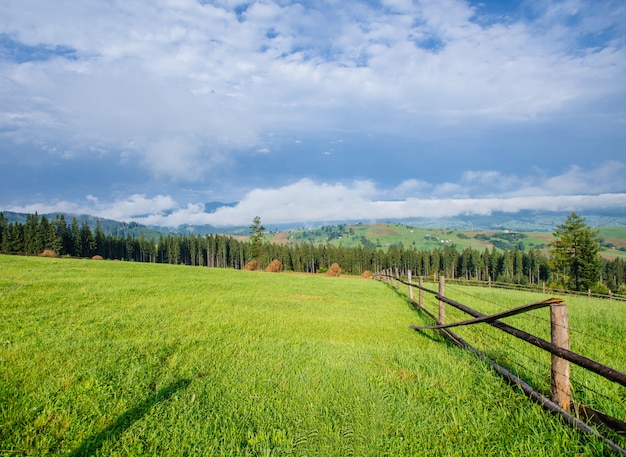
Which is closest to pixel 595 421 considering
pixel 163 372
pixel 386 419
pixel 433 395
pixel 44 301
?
pixel 433 395

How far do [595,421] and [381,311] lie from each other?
Result: 11316 mm

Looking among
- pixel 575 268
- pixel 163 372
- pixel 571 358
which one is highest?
pixel 571 358

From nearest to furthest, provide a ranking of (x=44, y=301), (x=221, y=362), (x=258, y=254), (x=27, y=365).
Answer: (x=27, y=365) → (x=221, y=362) → (x=44, y=301) → (x=258, y=254)

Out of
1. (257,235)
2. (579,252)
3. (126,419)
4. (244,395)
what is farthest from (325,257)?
(126,419)

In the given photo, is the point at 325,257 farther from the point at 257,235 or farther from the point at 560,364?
the point at 560,364

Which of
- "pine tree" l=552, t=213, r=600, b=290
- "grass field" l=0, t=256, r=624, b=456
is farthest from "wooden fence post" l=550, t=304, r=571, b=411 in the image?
"pine tree" l=552, t=213, r=600, b=290

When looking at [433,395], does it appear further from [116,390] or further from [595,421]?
[116,390]

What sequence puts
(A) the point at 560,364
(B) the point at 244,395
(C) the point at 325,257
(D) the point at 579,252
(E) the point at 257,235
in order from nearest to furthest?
1. (A) the point at 560,364
2. (B) the point at 244,395
3. (D) the point at 579,252
4. (E) the point at 257,235
5. (C) the point at 325,257

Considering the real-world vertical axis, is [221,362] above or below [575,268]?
above

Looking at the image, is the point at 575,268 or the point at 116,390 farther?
the point at 575,268

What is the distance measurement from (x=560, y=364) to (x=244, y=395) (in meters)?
5.06

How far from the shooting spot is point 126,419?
183 inches

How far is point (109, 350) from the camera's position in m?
7.08

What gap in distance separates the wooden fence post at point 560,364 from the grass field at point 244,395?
338 millimetres
